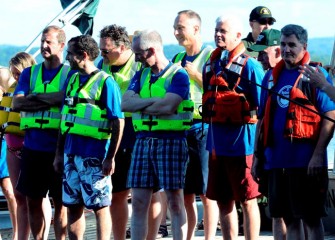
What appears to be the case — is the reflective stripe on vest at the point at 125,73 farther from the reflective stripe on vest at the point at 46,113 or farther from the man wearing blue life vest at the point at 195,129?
the reflective stripe on vest at the point at 46,113

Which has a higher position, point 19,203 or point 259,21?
point 259,21

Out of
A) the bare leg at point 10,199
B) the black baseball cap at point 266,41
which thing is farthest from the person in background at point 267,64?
the bare leg at point 10,199

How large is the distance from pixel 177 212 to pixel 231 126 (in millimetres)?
825

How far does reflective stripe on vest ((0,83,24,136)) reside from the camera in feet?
32.6

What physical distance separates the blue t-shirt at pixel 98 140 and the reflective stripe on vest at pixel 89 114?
1.4 inches

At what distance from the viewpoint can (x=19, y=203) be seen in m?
9.77

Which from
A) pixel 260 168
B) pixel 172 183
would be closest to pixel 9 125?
pixel 172 183

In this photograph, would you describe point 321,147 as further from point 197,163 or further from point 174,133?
point 197,163

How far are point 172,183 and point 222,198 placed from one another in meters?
0.43

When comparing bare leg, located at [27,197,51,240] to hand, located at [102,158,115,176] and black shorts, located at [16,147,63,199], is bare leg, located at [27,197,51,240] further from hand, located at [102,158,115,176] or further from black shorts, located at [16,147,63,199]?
hand, located at [102,158,115,176]

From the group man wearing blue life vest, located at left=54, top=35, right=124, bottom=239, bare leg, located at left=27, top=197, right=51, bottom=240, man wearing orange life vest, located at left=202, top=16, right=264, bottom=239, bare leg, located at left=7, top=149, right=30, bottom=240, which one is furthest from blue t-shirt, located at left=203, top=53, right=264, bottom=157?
bare leg, located at left=7, top=149, right=30, bottom=240

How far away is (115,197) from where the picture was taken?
945 cm

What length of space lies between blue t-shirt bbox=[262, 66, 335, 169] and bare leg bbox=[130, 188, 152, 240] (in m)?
1.25

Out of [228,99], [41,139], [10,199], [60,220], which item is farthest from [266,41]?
[10,199]
